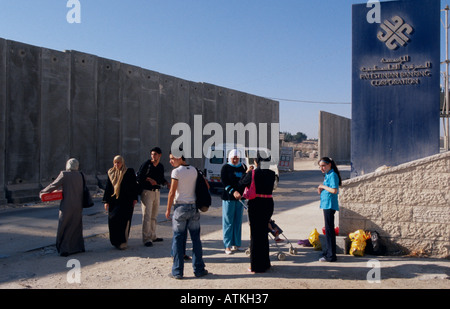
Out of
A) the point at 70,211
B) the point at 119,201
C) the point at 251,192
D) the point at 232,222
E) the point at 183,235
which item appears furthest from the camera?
the point at 119,201

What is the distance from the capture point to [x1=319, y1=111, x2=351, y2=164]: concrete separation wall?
42344 mm

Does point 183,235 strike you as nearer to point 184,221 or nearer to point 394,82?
point 184,221

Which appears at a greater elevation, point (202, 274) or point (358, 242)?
point (358, 242)

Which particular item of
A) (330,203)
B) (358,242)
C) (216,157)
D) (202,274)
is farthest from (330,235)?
(216,157)

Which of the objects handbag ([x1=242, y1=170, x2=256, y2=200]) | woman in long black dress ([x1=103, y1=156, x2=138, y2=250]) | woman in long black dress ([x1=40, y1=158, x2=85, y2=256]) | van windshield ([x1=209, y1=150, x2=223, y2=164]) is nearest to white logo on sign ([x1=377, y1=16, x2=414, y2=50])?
handbag ([x1=242, y1=170, x2=256, y2=200])

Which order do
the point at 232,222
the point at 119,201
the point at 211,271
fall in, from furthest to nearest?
the point at 119,201 → the point at 232,222 → the point at 211,271

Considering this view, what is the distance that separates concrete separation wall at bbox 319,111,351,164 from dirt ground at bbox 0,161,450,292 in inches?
1370

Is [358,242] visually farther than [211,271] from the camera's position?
Yes

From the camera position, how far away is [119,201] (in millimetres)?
7879

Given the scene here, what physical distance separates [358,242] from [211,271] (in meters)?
2.55

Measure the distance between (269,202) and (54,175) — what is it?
13.0m

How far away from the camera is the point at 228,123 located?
30312 mm
